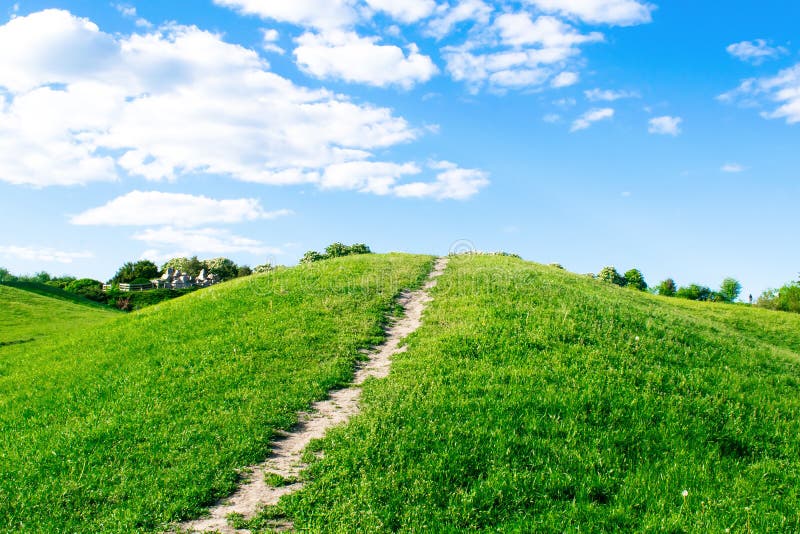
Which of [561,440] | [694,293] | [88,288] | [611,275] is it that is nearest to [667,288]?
[694,293]

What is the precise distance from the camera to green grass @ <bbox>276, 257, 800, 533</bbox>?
7.97 meters

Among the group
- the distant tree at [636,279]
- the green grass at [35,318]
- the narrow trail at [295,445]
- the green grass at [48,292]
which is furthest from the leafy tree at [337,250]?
the distant tree at [636,279]

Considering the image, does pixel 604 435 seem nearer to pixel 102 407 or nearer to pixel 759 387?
pixel 759 387

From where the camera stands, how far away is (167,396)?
13695mm

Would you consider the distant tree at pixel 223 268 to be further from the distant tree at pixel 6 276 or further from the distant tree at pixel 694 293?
the distant tree at pixel 694 293

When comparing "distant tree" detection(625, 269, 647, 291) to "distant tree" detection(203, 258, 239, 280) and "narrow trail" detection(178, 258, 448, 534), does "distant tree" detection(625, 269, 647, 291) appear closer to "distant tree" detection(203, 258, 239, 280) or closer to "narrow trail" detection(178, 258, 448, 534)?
"narrow trail" detection(178, 258, 448, 534)

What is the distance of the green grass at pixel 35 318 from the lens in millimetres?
29531

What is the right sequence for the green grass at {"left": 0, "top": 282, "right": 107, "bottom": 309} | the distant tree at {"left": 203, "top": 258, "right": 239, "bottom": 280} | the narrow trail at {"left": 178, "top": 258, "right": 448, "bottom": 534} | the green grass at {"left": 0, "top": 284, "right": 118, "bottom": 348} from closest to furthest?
1. the narrow trail at {"left": 178, "top": 258, "right": 448, "bottom": 534}
2. the green grass at {"left": 0, "top": 284, "right": 118, "bottom": 348}
3. the green grass at {"left": 0, "top": 282, "right": 107, "bottom": 309}
4. the distant tree at {"left": 203, "top": 258, "right": 239, "bottom": 280}

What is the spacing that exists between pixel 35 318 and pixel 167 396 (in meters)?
29.2

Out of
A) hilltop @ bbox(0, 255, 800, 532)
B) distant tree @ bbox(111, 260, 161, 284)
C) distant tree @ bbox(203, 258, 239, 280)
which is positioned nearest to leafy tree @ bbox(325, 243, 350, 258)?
hilltop @ bbox(0, 255, 800, 532)

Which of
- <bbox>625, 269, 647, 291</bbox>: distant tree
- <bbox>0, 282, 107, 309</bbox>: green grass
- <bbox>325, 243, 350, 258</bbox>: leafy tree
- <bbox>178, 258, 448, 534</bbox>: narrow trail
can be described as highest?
<bbox>325, 243, 350, 258</bbox>: leafy tree

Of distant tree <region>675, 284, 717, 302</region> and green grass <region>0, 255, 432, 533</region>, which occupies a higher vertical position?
distant tree <region>675, 284, 717, 302</region>

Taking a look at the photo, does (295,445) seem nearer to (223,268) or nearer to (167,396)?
(167,396)

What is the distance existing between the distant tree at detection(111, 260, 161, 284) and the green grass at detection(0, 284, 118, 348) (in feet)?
144
